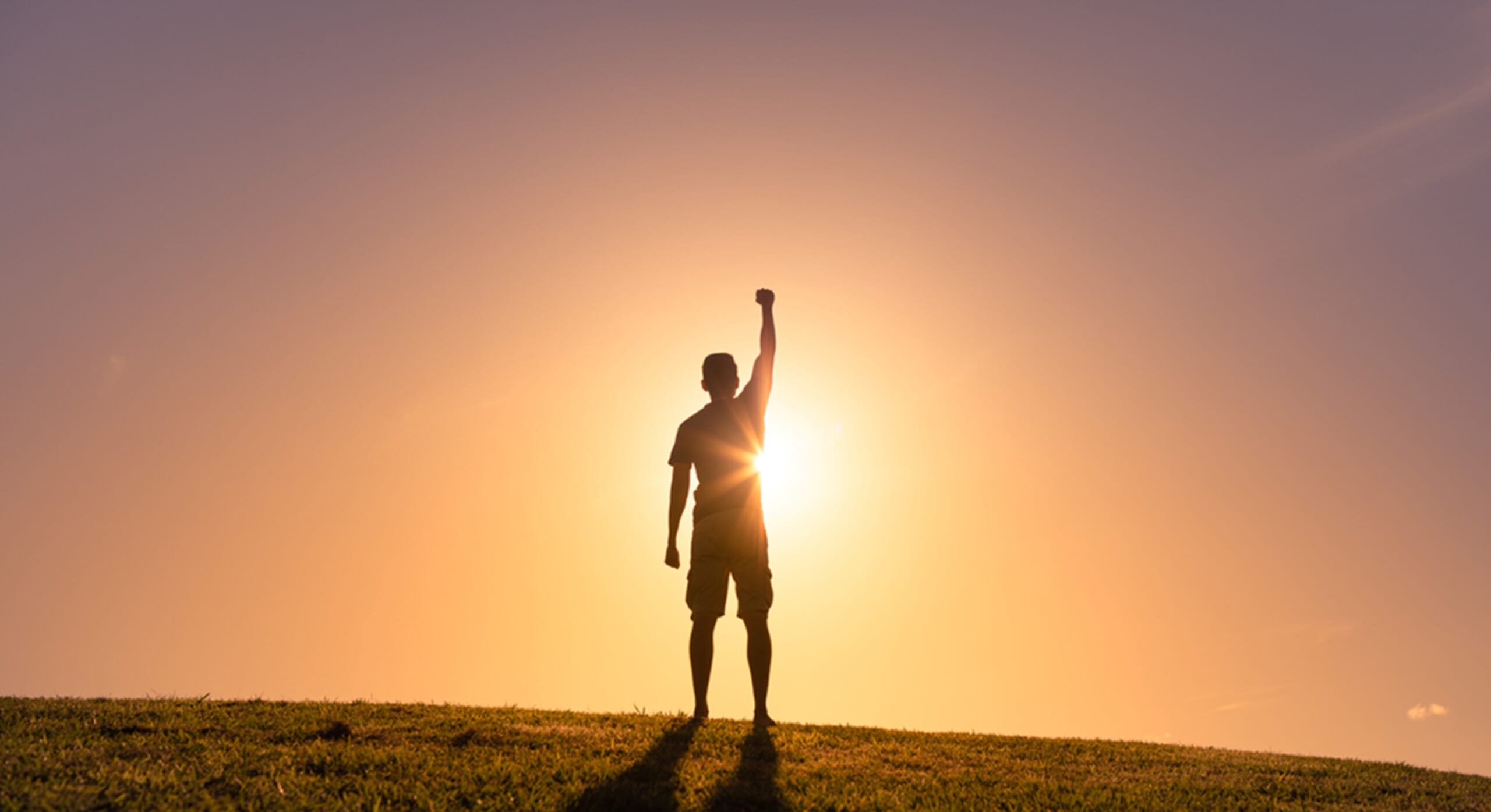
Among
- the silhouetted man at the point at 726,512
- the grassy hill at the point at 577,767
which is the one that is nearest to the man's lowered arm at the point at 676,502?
the silhouetted man at the point at 726,512

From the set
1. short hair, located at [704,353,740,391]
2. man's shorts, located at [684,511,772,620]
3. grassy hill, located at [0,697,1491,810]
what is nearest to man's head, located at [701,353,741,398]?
short hair, located at [704,353,740,391]

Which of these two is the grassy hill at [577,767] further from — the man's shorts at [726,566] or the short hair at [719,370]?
the short hair at [719,370]

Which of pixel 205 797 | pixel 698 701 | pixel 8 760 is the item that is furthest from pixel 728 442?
pixel 8 760

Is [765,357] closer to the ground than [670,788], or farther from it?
farther from it

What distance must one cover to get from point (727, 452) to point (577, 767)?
3.55m

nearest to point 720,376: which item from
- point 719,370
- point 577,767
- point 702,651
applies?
point 719,370

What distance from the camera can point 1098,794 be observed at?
908 centimetres

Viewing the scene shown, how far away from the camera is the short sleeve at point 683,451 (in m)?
11.1

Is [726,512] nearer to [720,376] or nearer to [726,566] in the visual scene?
[726,566]

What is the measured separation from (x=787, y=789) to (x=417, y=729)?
389 centimetres

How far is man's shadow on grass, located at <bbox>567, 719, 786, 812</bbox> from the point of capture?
7.36 m

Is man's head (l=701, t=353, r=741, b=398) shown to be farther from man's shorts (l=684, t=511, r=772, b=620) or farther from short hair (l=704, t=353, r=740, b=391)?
man's shorts (l=684, t=511, r=772, b=620)

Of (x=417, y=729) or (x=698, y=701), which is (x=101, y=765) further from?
(x=698, y=701)

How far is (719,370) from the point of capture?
11.1 m
